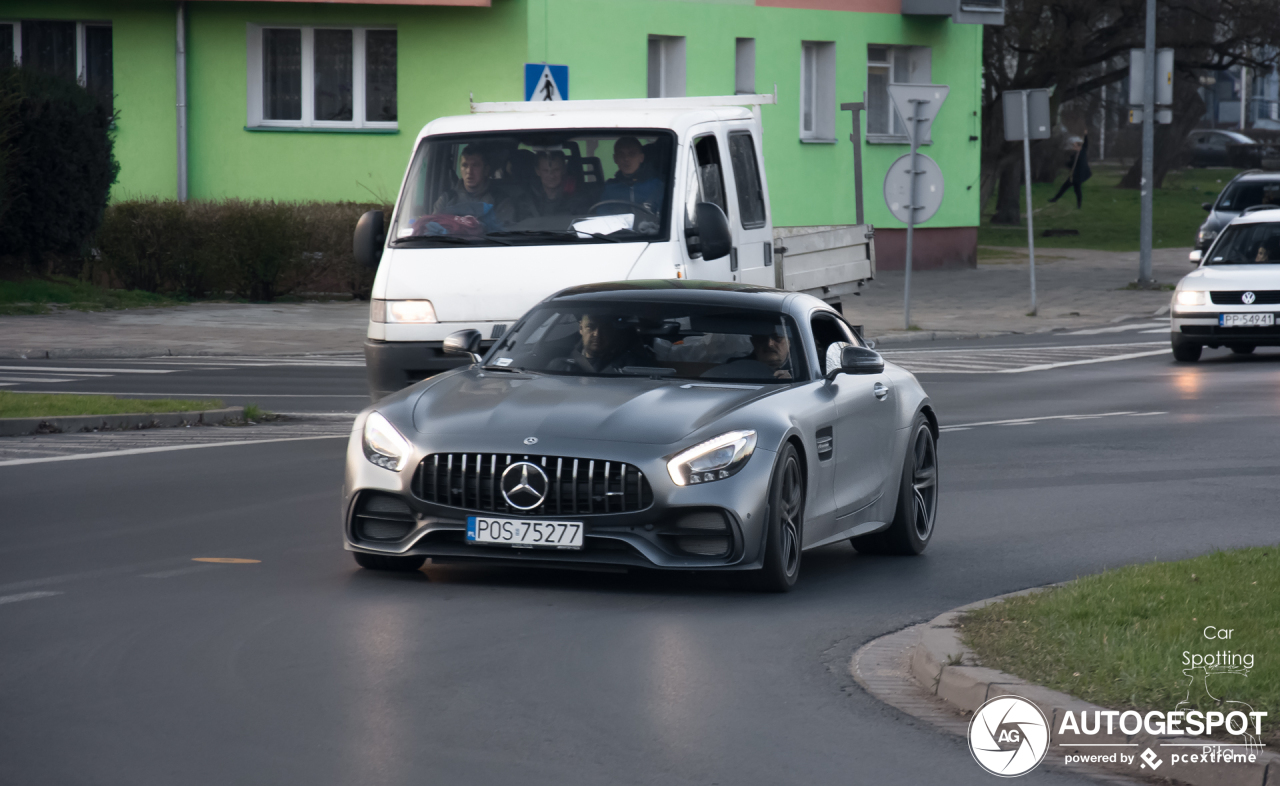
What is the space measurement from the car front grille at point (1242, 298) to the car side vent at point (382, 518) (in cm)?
1548

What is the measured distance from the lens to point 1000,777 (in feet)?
18.1

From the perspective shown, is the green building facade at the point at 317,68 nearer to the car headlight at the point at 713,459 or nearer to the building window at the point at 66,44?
the building window at the point at 66,44

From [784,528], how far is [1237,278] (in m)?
15.1

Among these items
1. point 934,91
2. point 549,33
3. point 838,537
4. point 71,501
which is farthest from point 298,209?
point 838,537

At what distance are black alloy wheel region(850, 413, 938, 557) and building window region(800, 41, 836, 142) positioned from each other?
91.5 ft

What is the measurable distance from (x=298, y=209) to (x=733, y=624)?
70.0ft

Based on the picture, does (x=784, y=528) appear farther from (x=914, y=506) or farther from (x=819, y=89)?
(x=819, y=89)

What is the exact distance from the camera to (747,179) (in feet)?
48.0

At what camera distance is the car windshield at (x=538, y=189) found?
13.2 m

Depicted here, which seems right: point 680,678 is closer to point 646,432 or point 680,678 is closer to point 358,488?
point 646,432

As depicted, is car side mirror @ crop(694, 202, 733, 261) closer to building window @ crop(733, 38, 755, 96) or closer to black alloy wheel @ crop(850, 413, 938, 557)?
black alloy wheel @ crop(850, 413, 938, 557)

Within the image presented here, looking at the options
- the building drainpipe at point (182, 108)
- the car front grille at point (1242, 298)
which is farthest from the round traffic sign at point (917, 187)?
the building drainpipe at point (182, 108)

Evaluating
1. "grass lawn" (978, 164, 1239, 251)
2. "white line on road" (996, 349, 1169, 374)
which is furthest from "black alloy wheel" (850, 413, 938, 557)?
"grass lawn" (978, 164, 1239, 251)

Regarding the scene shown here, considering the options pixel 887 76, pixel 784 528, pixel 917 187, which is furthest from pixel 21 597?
pixel 887 76
